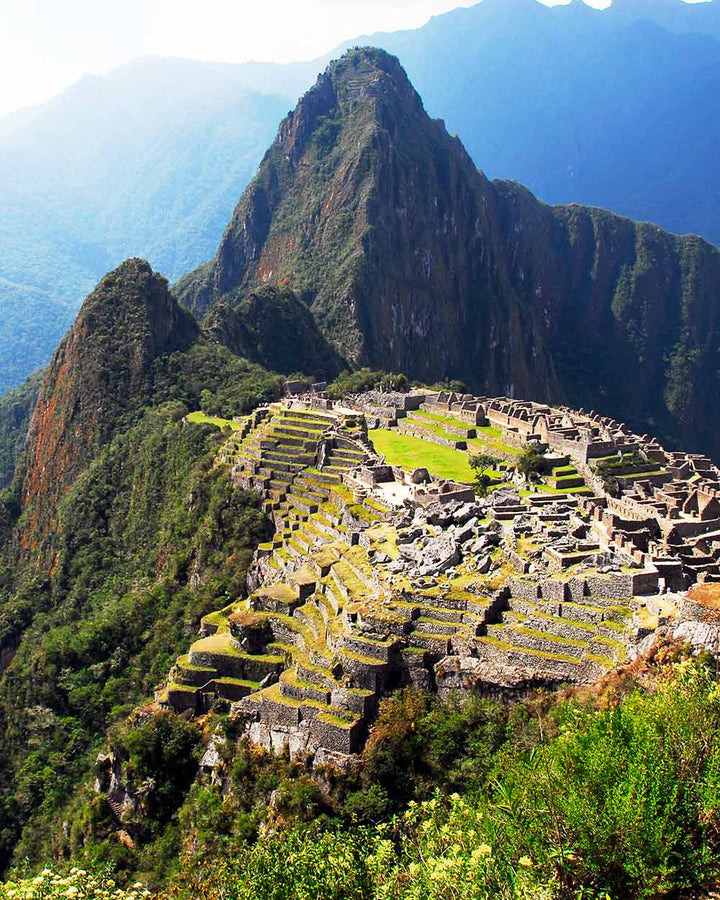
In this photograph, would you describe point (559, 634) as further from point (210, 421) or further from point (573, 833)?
point (210, 421)

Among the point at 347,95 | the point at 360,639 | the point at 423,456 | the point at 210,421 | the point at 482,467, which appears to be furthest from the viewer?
the point at 347,95

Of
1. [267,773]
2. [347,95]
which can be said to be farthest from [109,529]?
[347,95]

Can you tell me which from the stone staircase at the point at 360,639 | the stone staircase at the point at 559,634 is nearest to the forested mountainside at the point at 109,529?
the stone staircase at the point at 360,639

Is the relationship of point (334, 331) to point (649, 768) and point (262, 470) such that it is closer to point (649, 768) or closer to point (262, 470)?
point (262, 470)

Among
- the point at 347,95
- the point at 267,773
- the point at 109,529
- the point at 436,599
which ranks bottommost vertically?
the point at 267,773

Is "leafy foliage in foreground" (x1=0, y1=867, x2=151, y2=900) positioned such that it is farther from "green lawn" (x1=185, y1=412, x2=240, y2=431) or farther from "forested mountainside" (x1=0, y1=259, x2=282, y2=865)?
"green lawn" (x1=185, y1=412, x2=240, y2=431)

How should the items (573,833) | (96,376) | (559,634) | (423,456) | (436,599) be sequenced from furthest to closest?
1. (96,376)
2. (423,456)
3. (436,599)
4. (559,634)
5. (573,833)

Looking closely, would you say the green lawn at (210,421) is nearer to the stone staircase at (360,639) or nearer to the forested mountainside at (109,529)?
the forested mountainside at (109,529)
